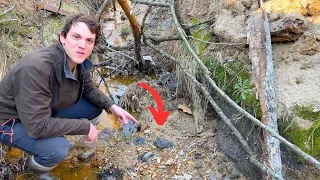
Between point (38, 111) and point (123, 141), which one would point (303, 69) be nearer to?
point (123, 141)

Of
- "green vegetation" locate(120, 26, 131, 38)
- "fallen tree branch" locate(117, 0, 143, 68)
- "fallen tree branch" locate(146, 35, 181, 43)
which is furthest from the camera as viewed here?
"green vegetation" locate(120, 26, 131, 38)

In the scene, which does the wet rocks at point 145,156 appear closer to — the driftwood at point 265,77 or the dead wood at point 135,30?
the driftwood at point 265,77

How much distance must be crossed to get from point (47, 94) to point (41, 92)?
7 centimetres

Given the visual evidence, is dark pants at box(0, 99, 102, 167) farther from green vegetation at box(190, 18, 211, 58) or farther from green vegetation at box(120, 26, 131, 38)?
green vegetation at box(120, 26, 131, 38)

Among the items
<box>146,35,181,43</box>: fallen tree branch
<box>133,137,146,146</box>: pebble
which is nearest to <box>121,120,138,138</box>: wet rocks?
<box>133,137,146,146</box>: pebble

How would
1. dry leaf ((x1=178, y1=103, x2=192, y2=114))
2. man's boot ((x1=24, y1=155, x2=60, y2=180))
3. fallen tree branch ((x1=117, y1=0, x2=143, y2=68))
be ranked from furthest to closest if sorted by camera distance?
dry leaf ((x1=178, y1=103, x2=192, y2=114)) < fallen tree branch ((x1=117, y1=0, x2=143, y2=68)) < man's boot ((x1=24, y1=155, x2=60, y2=180))

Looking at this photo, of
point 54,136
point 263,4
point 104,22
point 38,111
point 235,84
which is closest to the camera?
point 38,111

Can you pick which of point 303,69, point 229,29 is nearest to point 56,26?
point 229,29

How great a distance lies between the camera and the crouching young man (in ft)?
6.81

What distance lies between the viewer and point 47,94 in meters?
2.16

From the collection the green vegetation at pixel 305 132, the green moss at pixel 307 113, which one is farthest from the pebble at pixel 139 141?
the green moss at pixel 307 113

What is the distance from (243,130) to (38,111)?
5.80 feet

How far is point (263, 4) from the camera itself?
3426 mm

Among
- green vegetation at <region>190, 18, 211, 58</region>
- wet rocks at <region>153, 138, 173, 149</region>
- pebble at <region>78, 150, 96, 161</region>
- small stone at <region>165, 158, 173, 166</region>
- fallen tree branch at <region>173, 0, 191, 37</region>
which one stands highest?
fallen tree branch at <region>173, 0, 191, 37</region>
